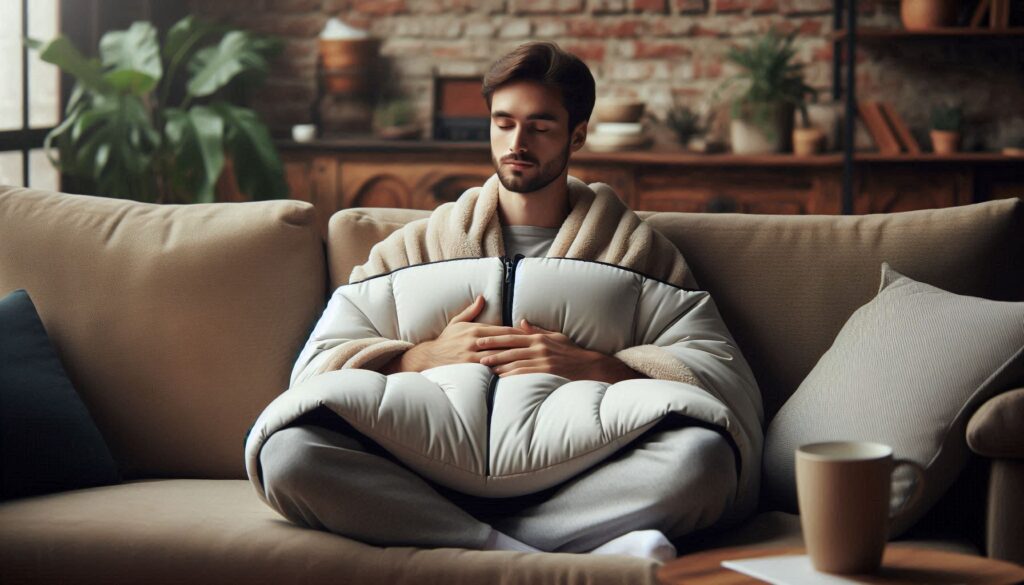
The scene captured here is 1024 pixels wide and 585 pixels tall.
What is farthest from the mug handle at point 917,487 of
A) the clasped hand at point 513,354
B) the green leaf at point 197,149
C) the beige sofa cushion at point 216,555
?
the green leaf at point 197,149

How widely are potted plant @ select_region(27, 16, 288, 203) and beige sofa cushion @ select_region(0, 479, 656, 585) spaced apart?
2105 mm

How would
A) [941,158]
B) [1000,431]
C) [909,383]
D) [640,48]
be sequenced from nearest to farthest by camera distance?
[1000,431] → [909,383] → [941,158] → [640,48]

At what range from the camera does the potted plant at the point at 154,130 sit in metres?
3.67

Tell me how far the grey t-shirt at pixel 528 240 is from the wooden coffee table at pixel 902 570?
97 centimetres

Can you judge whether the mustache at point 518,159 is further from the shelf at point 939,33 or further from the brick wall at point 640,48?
the brick wall at point 640,48

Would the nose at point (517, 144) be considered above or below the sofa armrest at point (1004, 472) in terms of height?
above

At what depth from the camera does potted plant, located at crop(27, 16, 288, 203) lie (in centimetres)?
367

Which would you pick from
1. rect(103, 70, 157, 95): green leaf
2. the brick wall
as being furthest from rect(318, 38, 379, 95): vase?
rect(103, 70, 157, 95): green leaf

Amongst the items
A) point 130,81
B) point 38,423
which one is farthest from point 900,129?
point 38,423

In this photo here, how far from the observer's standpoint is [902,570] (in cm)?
114

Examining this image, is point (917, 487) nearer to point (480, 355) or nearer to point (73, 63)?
point (480, 355)

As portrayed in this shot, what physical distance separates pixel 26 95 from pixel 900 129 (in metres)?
2.90

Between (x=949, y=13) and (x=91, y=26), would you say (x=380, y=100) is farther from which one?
(x=949, y=13)

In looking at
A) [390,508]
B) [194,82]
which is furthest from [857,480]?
[194,82]
